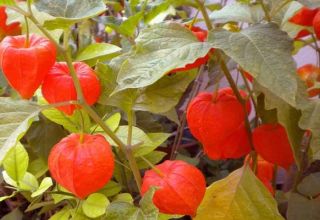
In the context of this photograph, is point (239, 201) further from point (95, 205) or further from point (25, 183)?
point (25, 183)

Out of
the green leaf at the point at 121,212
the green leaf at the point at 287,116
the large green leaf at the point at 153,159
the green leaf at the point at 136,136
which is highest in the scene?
the green leaf at the point at 287,116

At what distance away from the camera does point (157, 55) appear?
408 mm

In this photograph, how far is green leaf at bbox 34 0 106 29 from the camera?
16.9 inches

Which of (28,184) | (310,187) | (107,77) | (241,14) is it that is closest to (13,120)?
(107,77)

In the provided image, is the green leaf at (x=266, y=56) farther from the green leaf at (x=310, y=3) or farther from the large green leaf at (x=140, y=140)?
the large green leaf at (x=140, y=140)

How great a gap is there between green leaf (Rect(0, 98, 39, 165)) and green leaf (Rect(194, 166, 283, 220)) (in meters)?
0.21

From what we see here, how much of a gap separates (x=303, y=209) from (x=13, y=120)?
0.39 m

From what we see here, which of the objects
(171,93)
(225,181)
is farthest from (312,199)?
(171,93)

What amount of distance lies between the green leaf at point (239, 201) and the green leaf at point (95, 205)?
12cm

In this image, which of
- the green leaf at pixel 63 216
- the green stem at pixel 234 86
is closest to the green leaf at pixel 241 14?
the green stem at pixel 234 86

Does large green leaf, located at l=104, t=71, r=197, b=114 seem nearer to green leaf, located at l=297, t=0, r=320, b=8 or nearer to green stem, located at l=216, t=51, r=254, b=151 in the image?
green stem, located at l=216, t=51, r=254, b=151

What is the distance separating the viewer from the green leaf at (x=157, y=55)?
15.2 inches

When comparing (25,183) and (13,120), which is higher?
(13,120)

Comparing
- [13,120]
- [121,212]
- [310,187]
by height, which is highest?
[13,120]
